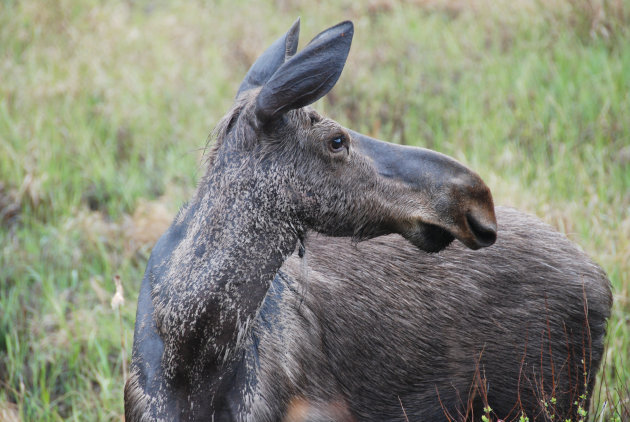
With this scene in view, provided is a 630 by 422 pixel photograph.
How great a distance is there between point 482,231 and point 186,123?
4.38 metres

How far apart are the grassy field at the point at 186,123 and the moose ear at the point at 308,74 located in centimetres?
66

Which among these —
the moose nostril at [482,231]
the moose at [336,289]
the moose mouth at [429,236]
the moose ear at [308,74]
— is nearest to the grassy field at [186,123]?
the moose at [336,289]

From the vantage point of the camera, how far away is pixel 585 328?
12.3 feet

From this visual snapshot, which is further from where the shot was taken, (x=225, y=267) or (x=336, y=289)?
(x=336, y=289)

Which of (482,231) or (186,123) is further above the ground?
(482,231)

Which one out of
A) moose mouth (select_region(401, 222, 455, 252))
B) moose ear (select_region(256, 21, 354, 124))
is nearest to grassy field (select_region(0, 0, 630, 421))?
moose ear (select_region(256, 21, 354, 124))

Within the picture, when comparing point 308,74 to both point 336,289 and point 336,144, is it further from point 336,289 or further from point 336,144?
point 336,289

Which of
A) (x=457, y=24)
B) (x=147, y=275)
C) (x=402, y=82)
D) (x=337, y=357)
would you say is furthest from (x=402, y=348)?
(x=457, y=24)

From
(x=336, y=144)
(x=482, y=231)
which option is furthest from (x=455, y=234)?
(x=336, y=144)

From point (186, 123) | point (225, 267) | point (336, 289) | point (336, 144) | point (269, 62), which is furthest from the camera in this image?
point (186, 123)

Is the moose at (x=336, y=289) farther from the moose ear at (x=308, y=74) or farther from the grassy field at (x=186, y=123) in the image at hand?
the grassy field at (x=186, y=123)

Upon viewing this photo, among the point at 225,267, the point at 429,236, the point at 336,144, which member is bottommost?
the point at 225,267

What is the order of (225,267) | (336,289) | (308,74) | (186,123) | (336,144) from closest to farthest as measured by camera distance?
1. (308,74)
2. (225,267)
3. (336,144)
4. (336,289)
5. (186,123)

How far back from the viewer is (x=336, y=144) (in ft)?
9.97
